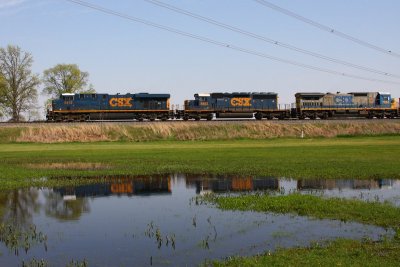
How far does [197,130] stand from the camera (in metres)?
59.7

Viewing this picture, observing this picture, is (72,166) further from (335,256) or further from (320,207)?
(335,256)

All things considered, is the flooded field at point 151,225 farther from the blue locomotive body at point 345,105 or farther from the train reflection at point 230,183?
the blue locomotive body at point 345,105

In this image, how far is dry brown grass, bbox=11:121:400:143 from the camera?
56000mm

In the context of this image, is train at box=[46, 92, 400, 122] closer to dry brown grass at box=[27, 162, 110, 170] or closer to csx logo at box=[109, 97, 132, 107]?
csx logo at box=[109, 97, 132, 107]

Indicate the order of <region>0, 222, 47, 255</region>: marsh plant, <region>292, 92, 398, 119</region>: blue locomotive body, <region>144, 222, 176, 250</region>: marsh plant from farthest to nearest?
1. <region>292, 92, 398, 119</region>: blue locomotive body
2. <region>144, 222, 176, 250</region>: marsh plant
3. <region>0, 222, 47, 255</region>: marsh plant

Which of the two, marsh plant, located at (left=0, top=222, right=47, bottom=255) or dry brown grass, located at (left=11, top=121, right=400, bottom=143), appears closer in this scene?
marsh plant, located at (left=0, top=222, right=47, bottom=255)

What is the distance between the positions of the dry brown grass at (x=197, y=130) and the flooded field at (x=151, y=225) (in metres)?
32.6

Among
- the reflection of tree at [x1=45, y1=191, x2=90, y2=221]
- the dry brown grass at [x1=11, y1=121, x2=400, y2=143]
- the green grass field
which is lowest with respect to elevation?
the reflection of tree at [x1=45, y1=191, x2=90, y2=221]

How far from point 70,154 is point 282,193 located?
24839 mm

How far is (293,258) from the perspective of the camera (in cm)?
1178

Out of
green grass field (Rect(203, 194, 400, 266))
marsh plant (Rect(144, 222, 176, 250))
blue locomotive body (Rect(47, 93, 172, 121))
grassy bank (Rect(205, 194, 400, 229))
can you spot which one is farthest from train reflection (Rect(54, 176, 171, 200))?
blue locomotive body (Rect(47, 93, 172, 121))

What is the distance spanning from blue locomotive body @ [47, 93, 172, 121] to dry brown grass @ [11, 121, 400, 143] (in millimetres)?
7512

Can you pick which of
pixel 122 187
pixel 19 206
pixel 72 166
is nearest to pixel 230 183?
pixel 122 187

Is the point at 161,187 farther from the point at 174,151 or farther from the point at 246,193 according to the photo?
the point at 174,151
